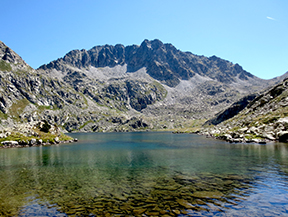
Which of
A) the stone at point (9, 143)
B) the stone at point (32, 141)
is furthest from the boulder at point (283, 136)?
the stone at point (9, 143)

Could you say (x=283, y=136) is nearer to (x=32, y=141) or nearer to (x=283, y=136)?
(x=283, y=136)

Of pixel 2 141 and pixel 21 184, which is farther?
pixel 2 141

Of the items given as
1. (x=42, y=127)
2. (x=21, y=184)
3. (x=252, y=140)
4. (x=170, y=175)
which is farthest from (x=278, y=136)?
(x=42, y=127)

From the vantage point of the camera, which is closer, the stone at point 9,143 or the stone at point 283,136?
the stone at point 283,136

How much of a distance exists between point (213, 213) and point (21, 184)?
2693 cm

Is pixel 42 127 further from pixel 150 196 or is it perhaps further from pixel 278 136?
pixel 278 136

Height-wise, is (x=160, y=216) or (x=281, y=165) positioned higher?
(x=160, y=216)

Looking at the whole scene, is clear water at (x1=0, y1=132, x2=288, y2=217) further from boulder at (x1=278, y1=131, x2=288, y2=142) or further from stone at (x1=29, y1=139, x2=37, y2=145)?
stone at (x1=29, y1=139, x2=37, y2=145)

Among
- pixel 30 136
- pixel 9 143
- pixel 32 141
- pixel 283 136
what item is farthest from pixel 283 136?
pixel 9 143

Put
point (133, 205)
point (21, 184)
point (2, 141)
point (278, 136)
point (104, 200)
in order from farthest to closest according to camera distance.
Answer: point (2, 141), point (278, 136), point (21, 184), point (104, 200), point (133, 205)

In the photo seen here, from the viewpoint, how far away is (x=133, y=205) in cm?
1775

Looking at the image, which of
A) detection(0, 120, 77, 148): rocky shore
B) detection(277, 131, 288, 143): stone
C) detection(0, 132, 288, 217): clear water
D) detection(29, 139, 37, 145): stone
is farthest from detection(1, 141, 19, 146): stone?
detection(277, 131, 288, 143): stone

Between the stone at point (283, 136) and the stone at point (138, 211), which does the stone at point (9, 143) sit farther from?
the stone at point (283, 136)

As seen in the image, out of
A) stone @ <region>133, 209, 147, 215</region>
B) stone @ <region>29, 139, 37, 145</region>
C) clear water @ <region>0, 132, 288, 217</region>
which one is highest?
stone @ <region>133, 209, 147, 215</region>
